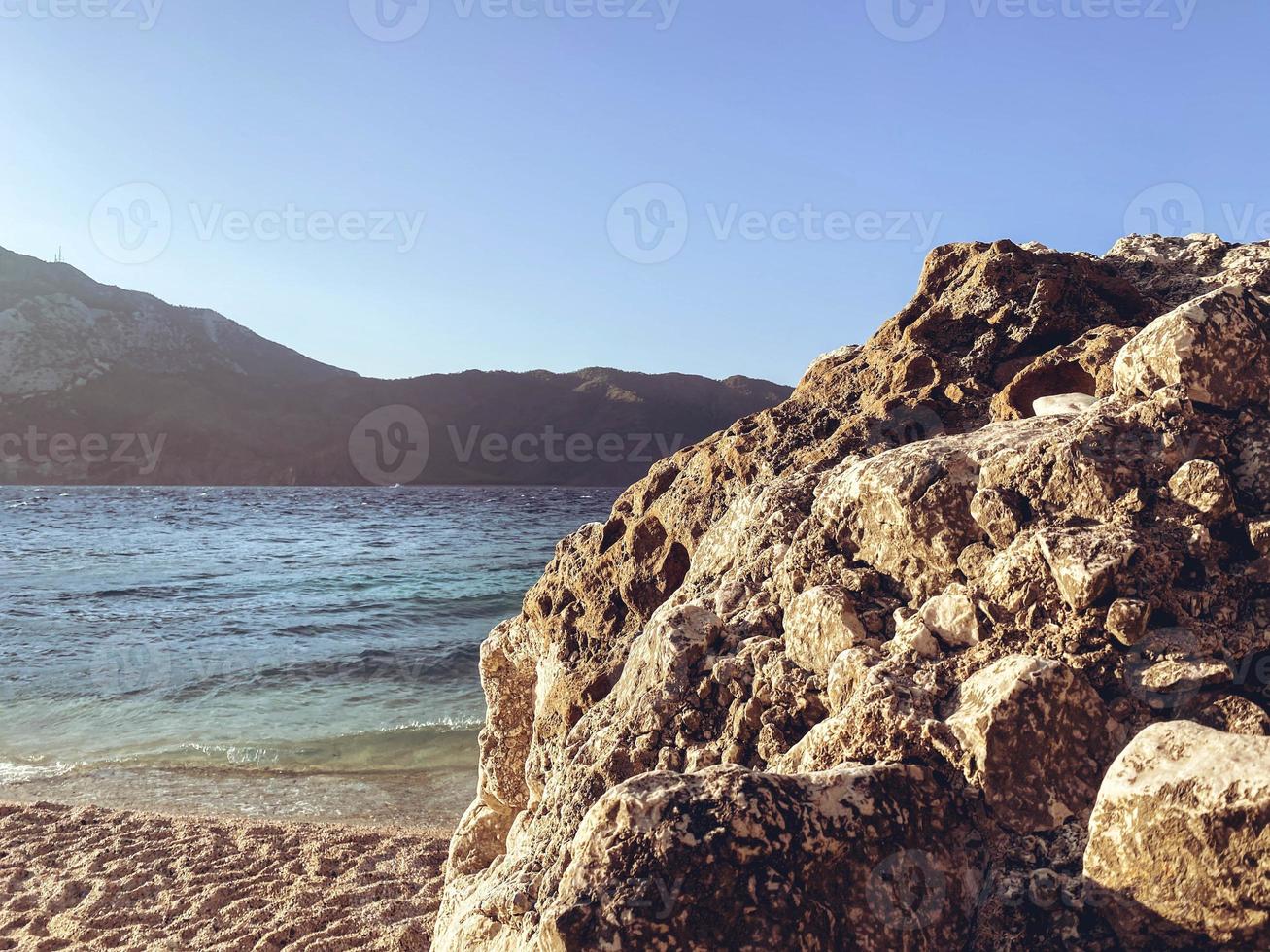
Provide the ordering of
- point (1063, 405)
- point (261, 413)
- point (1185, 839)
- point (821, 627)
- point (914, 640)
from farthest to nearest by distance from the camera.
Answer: point (261, 413) < point (1063, 405) < point (821, 627) < point (914, 640) < point (1185, 839)

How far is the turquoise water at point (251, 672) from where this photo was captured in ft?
21.3

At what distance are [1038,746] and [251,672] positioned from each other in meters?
10.3

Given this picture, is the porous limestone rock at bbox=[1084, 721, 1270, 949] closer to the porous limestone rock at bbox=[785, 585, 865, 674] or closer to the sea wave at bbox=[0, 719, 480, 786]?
the porous limestone rock at bbox=[785, 585, 865, 674]

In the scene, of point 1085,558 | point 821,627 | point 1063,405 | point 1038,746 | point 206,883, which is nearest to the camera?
point 1038,746

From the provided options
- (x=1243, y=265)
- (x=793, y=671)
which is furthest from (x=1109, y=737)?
(x=1243, y=265)

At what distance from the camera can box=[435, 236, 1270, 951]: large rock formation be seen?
52.0 inches

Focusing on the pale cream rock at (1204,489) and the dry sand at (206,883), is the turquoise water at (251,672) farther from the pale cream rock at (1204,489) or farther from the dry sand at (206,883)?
the pale cream rock at (1204,489)

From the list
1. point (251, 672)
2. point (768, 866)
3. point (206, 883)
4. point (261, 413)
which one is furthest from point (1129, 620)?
point (261, 413)

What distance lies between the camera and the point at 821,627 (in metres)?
1.96

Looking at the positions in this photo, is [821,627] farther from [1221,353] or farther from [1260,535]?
[1221,353]

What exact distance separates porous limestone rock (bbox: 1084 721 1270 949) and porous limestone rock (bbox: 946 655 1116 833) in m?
0.11

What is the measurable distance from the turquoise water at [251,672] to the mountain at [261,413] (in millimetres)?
43545

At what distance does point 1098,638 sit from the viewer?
5.35ft

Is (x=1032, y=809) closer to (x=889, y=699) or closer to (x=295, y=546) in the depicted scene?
(x=889, y=699)
